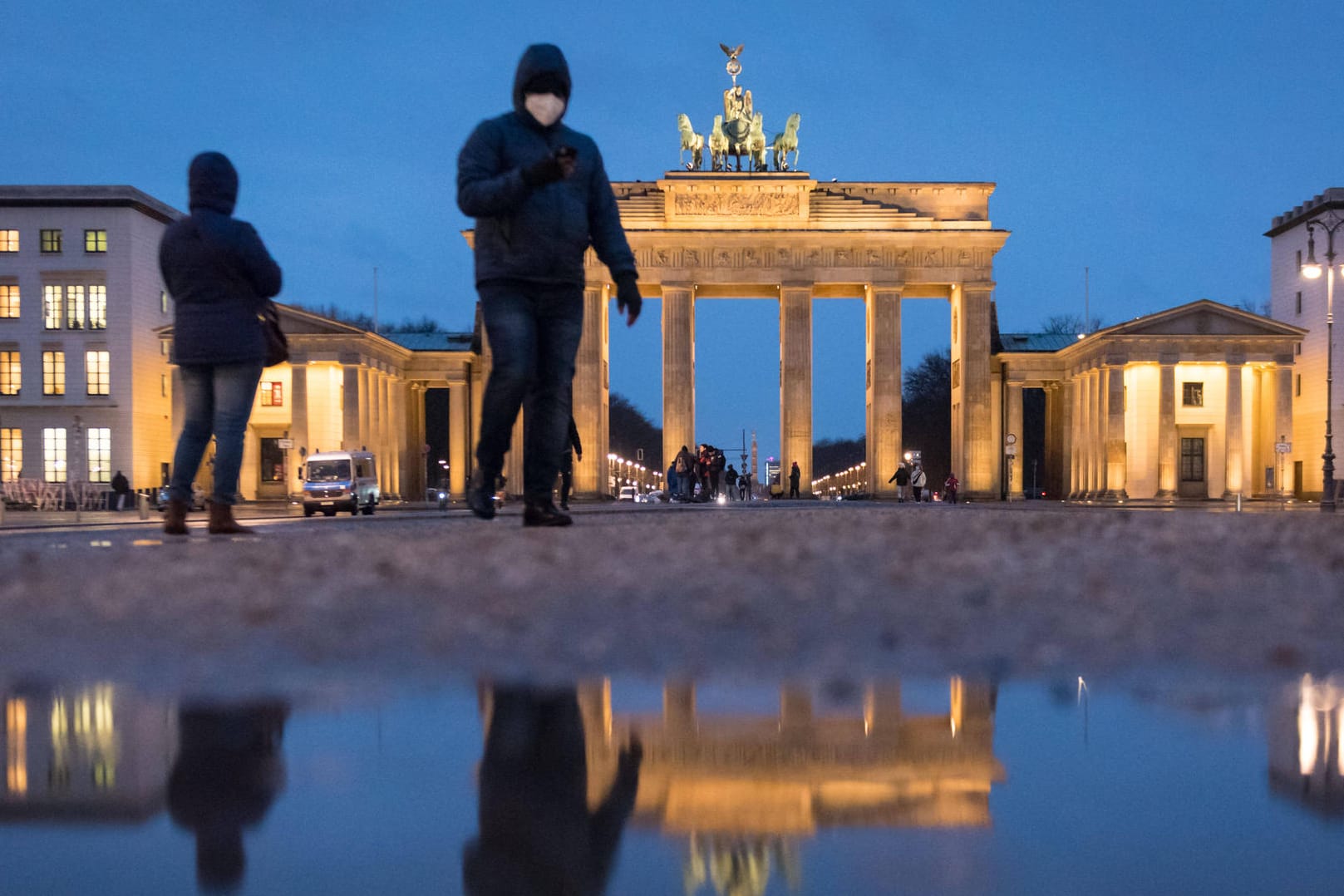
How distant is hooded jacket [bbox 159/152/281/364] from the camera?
7.69 meters

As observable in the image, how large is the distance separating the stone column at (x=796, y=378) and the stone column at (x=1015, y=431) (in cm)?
1021

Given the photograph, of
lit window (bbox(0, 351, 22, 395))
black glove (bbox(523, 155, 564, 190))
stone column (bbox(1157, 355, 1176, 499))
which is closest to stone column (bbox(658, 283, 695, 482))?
stone column (bbox(1157, 355, 1176, 499))

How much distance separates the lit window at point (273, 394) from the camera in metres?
65.2

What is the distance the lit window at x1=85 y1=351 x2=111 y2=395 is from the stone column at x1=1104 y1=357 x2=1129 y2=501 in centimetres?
4752

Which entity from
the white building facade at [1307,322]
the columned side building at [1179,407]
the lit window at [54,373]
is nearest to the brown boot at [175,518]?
the columned side building at [1179,407]

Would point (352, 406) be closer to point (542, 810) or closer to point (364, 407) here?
point (364, 407)

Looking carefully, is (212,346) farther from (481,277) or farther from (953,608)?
(953,608)

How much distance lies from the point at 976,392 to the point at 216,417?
5973 centimetres

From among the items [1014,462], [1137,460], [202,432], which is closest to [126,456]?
[1014,462]

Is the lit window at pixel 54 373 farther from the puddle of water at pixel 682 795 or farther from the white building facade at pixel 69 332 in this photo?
the puddle of water at pixel 682 795

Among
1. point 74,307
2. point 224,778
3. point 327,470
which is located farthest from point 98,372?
point 224,778

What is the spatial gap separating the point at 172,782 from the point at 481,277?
5.77m

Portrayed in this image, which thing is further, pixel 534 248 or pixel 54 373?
pixel 54 373

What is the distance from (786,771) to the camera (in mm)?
1726
